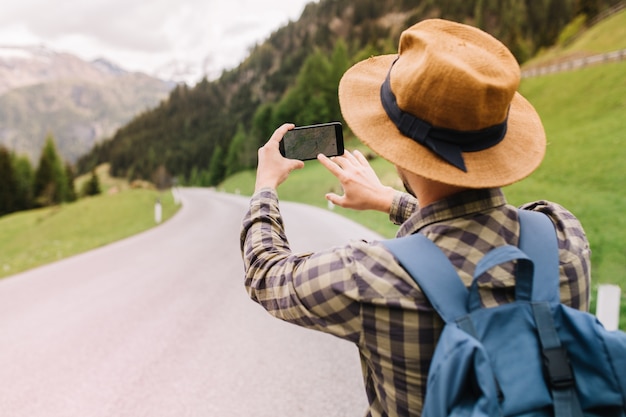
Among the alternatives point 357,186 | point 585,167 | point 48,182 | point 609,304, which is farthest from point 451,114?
point 48,182

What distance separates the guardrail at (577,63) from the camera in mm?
26531

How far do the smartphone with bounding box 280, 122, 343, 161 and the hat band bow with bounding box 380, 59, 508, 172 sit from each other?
36 centimetres

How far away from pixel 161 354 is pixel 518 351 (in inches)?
161

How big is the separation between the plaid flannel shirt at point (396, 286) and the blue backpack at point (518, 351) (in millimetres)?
46

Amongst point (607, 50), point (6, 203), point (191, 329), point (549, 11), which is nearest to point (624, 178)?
point (191, 329)

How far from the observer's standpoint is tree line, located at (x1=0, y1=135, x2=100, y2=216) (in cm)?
5659

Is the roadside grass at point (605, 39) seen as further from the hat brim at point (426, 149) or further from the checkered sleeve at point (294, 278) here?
the checkered sleeve at point (294, 278)

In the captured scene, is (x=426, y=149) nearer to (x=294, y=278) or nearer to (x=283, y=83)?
(x=294, y=278)

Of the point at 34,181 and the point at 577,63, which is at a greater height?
the point at 577,63

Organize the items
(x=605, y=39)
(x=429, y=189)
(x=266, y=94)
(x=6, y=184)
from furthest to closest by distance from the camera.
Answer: (x=266, y=94), (x=6, y=184), (x=605, y=39), (x=429, y=189)

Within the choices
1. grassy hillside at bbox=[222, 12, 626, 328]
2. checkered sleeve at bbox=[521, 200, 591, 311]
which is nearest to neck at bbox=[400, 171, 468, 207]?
checkered sleeve at bbox=[521, 200, 591, 311]

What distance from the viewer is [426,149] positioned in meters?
1.24

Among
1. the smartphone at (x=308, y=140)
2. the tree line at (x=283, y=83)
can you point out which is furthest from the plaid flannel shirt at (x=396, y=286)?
the tree line at (x=283, y=83)

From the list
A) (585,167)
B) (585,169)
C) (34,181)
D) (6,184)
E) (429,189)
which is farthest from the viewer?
(34,181)
